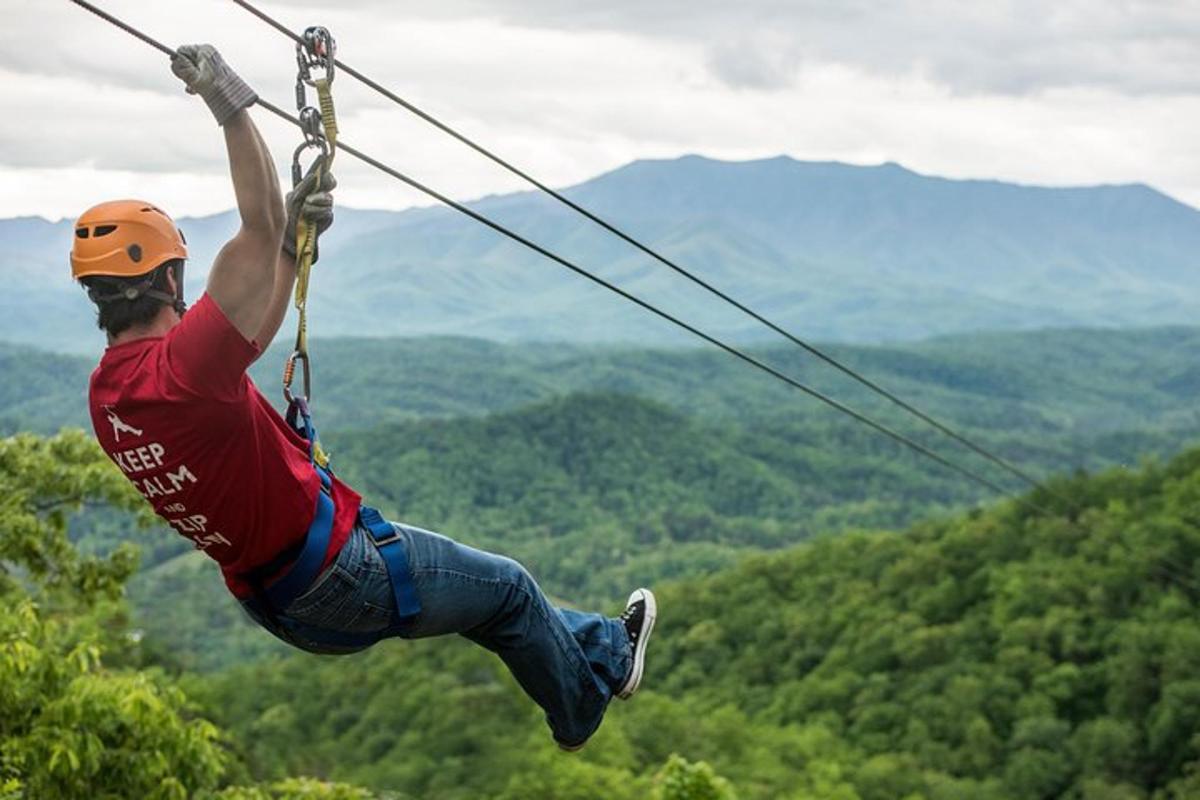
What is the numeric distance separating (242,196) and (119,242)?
0.27m

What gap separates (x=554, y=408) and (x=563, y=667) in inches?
4793

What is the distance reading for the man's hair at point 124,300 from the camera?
2.63m

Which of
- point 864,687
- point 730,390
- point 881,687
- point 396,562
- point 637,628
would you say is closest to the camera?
point 396,562

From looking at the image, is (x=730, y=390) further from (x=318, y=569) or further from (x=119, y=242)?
(x=119, y=242)

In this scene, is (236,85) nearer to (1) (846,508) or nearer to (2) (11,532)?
(2) (11,532)

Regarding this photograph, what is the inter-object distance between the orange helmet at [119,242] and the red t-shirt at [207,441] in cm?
16

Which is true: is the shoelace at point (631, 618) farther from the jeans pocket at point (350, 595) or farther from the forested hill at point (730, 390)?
the forested hill at point (730, 390)

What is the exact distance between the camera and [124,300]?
265cm

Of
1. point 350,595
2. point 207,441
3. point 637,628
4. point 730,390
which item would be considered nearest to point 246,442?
point 207,441

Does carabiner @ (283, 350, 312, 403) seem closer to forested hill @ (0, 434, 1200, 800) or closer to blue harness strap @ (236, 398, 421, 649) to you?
blue harness strap @ (236, 398, 421, 649)

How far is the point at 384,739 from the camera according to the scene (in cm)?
3616

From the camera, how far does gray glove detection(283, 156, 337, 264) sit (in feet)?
9.20

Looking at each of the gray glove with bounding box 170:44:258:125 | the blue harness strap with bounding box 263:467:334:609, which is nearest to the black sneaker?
the blue harness strap with bounding box 263:467:334:609

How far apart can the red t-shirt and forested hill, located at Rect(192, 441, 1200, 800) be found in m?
21.4
